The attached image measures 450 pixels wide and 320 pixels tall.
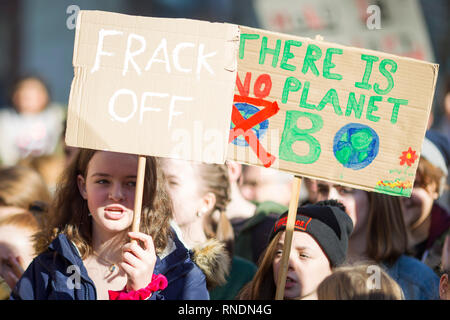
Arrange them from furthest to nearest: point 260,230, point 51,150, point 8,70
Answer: point 8,70
point 51,150
point 260,230

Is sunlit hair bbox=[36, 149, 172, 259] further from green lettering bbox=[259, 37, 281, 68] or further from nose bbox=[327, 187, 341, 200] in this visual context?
nose bbox=[327, 187, 341, 200]

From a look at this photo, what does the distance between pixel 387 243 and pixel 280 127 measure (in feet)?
2.82

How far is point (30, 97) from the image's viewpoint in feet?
21.6

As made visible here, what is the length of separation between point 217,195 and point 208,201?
7 centimetres

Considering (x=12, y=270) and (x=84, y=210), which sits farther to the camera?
(x=12, y=270)

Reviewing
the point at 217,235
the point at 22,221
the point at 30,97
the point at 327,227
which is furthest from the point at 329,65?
the point at 30,97

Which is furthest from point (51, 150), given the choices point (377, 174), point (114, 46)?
point (377, 174)

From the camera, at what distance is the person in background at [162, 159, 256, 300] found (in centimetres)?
318

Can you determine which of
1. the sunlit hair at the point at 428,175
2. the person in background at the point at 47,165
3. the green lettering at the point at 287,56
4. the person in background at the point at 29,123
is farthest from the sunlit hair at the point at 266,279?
the person in background at the point at 29,123

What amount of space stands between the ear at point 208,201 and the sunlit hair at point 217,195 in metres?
0.02

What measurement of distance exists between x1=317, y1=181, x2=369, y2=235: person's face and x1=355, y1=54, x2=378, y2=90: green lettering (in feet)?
2.06

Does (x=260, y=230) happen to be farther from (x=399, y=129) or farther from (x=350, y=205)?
(x=399, y=129)

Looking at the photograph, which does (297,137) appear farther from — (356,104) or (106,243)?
(106,243)

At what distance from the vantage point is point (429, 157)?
3.59 m
